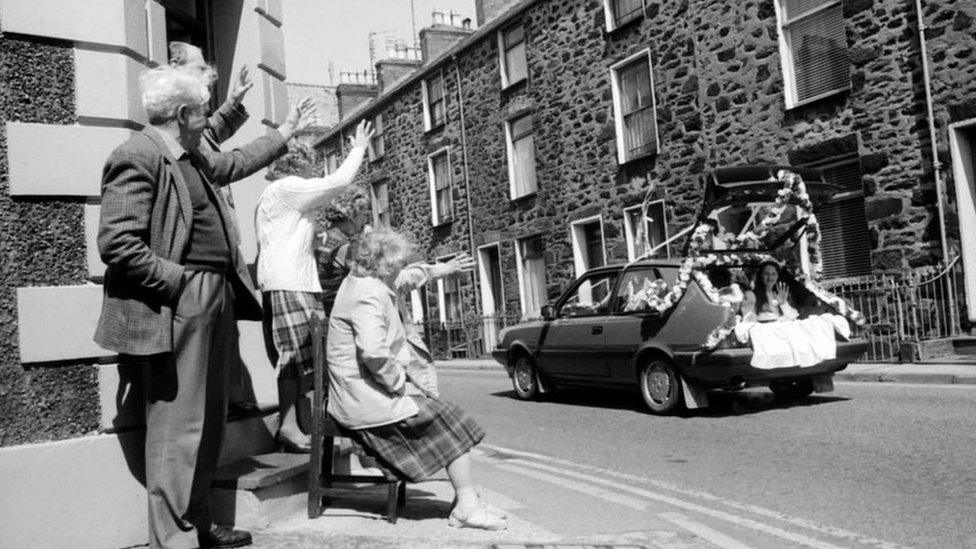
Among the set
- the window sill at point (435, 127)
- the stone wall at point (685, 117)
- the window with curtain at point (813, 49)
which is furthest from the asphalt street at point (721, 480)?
the window sill at point (435, 127)

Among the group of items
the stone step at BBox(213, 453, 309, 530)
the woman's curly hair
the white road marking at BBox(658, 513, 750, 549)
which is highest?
the woman's curly hair

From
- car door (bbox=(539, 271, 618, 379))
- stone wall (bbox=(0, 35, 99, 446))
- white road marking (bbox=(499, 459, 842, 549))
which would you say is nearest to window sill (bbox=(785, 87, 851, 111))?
car door (bbox=(539, 271, 618, 379))

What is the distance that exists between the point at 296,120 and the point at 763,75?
12.8 m

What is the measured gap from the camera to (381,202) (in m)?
31.7

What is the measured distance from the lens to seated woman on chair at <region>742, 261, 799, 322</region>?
1002 cm

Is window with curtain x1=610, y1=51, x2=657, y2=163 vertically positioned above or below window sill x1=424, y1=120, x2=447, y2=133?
below

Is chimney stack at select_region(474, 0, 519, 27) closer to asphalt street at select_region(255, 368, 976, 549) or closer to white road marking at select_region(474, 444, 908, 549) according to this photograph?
asphalt street at select_region(255, 368, 976, 549)

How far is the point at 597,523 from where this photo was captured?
5.16m

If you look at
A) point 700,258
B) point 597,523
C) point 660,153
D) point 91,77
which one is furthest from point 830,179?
point 91,77

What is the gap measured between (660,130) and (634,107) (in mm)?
1238

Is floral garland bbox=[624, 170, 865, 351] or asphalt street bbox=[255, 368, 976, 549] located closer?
asphalt street bbox=[255, 368, 976, 549]

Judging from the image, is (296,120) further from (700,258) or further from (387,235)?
(700,258)

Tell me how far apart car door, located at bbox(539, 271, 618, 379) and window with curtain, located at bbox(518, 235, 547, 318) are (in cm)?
1084

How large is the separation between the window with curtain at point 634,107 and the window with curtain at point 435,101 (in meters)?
8.22
